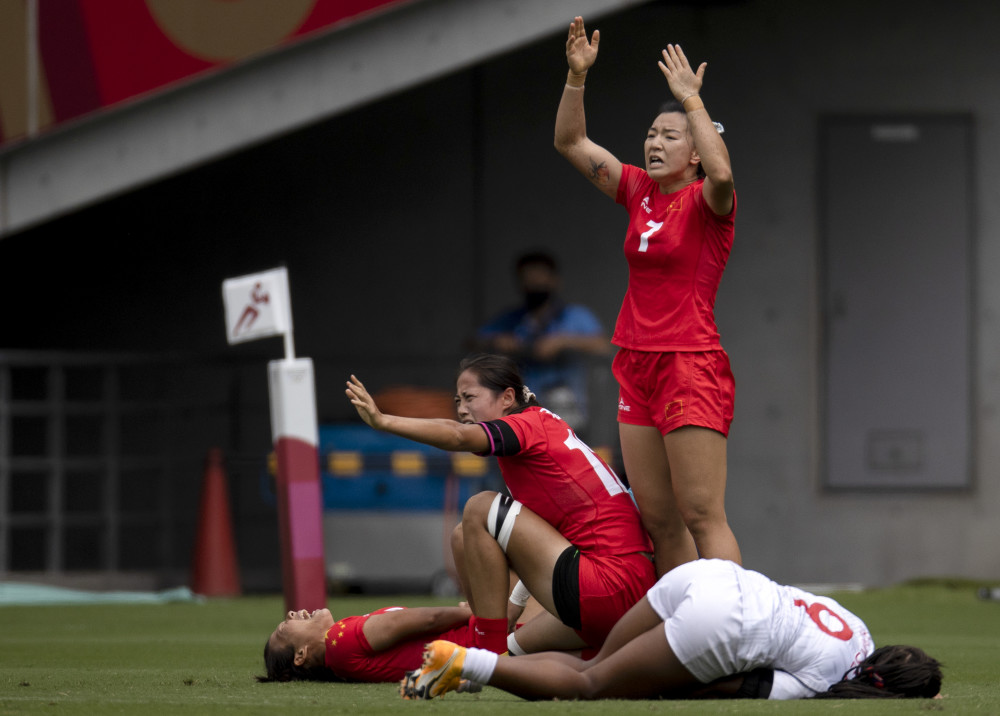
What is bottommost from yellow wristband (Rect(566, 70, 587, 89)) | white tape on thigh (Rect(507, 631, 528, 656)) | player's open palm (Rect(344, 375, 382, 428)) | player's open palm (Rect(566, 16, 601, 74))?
white tape on thigh (Rect(507, 631, 528, 656))

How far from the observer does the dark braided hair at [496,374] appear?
4309 mm

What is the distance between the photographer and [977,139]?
423 inches

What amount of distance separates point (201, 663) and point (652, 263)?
7.44ft

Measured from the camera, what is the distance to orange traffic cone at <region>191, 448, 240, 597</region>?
9.19 m

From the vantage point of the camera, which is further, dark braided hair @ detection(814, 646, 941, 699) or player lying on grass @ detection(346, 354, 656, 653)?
player lying on grass @ detection(346, 354, 656, 653)

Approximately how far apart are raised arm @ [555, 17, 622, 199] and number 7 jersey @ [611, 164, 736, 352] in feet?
1.12

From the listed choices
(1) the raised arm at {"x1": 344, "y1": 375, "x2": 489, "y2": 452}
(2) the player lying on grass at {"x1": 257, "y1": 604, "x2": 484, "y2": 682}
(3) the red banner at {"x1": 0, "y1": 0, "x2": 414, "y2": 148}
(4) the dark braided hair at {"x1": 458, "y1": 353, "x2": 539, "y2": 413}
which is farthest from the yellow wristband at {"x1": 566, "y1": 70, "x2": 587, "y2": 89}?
(3) the red banner at {"x1": 0, "y1": 0, "x2": 414, "y2": 148}

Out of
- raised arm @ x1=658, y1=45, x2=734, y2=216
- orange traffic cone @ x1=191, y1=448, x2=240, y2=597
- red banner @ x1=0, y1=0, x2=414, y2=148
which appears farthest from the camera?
orange traffic cone @ x1=191, y1=448, x2=240, y2=597

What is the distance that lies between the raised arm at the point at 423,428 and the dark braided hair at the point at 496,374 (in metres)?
0.35

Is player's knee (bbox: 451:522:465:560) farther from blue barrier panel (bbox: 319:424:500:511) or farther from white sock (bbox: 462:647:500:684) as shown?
blue barrier panel (bbox: 319:424:500:511)

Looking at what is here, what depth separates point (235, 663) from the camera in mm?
5238

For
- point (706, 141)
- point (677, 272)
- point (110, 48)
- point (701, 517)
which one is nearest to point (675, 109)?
point (706, 141)

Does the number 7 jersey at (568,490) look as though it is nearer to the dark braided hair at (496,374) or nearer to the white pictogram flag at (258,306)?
→ the dark braided hair at (496,374)

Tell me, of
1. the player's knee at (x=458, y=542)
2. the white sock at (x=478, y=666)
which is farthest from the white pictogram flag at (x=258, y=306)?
the white sock at (x=478, y=666)
